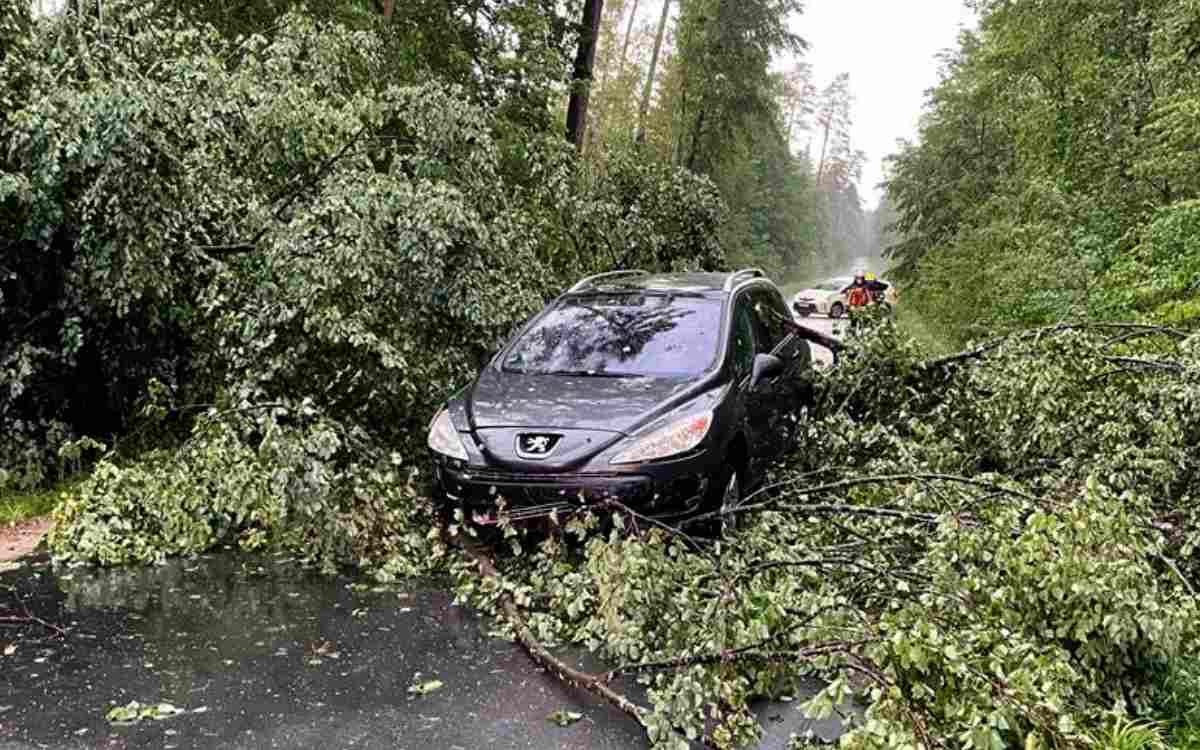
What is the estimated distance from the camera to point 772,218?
54781 millimetres

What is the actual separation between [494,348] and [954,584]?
4.33 meters

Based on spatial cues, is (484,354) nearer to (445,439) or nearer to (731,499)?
(445,439)

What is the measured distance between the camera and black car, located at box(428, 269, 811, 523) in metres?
4.90

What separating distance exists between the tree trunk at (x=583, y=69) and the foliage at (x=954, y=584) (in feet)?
39.9

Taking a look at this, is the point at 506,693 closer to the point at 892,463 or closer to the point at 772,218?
the point at 892,463

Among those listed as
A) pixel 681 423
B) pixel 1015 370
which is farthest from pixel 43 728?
pixel 1015 370

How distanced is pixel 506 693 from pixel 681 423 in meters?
1.81

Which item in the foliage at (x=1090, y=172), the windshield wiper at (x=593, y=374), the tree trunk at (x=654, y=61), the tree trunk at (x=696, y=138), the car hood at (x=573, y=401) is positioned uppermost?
the tree trunk at (x=654, y=61)

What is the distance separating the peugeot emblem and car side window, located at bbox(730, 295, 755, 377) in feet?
4.57

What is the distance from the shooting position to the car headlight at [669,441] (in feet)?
16.0

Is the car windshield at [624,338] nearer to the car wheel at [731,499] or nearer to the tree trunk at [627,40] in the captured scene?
the car wheel at [731,499]

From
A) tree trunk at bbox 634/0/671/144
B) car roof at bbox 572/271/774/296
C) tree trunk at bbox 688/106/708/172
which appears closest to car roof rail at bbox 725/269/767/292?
car roof at bbox 572/271/774/296

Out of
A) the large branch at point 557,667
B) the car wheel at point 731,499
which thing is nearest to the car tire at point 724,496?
the car wheel at point 731,499

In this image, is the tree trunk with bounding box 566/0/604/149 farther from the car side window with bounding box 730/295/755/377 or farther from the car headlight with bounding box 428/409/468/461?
the car headlight with bounding box 428/409/468/461
